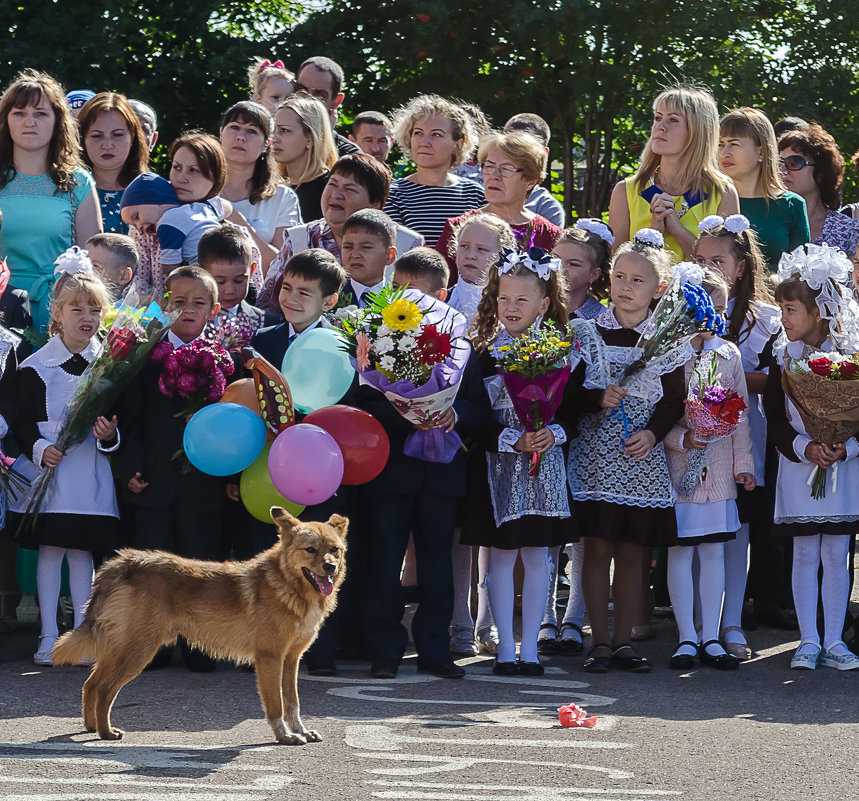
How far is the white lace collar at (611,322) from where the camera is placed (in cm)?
798

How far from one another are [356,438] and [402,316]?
2.11ft

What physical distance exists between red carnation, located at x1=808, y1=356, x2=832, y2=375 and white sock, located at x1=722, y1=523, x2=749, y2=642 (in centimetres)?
109

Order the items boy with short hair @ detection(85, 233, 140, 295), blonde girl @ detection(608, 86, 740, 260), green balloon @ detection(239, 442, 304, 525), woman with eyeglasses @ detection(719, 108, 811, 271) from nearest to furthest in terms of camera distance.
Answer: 1. green balloon @ detection(239, 442, 304, 525)
2. boy with short hair @ detection(85, 233, 140, 295)
3. blonde girl @ detection(608, 86, 740, 260)
4. woman with eyeglasses @ detection(719, 108, 811, 271)

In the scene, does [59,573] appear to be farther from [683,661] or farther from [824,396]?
[824,396]

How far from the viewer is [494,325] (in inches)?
311

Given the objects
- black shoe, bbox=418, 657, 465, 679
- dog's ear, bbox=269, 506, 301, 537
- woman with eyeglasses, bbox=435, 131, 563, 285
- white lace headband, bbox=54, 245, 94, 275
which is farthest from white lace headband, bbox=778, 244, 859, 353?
white lace headband, bbox=54, 245, 94, 275

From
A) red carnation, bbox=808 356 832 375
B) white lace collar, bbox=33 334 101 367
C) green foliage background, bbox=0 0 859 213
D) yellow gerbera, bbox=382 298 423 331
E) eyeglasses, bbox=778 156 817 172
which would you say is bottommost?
red carnation, bbox=808 356 832 375

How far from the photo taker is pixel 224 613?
631 centimetres

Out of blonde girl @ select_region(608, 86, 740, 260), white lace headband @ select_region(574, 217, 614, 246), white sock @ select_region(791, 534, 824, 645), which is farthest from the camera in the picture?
blonde girl @ select_region(608, 86, 740, 260)

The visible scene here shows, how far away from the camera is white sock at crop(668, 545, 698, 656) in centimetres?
803

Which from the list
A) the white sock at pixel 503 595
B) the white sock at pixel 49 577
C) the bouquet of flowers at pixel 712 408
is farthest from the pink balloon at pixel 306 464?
A: the bouquet of flowers at pixel 712 408

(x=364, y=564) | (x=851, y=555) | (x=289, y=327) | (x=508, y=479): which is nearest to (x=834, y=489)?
(x=851, y=555)

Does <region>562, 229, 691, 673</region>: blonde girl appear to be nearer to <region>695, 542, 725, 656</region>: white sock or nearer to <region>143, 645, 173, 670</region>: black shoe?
<region>695, 542, 725, 656</region>: white sock

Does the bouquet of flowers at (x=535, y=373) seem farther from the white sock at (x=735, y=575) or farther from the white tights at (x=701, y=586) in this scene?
the white sock at (x=735, y=575)
